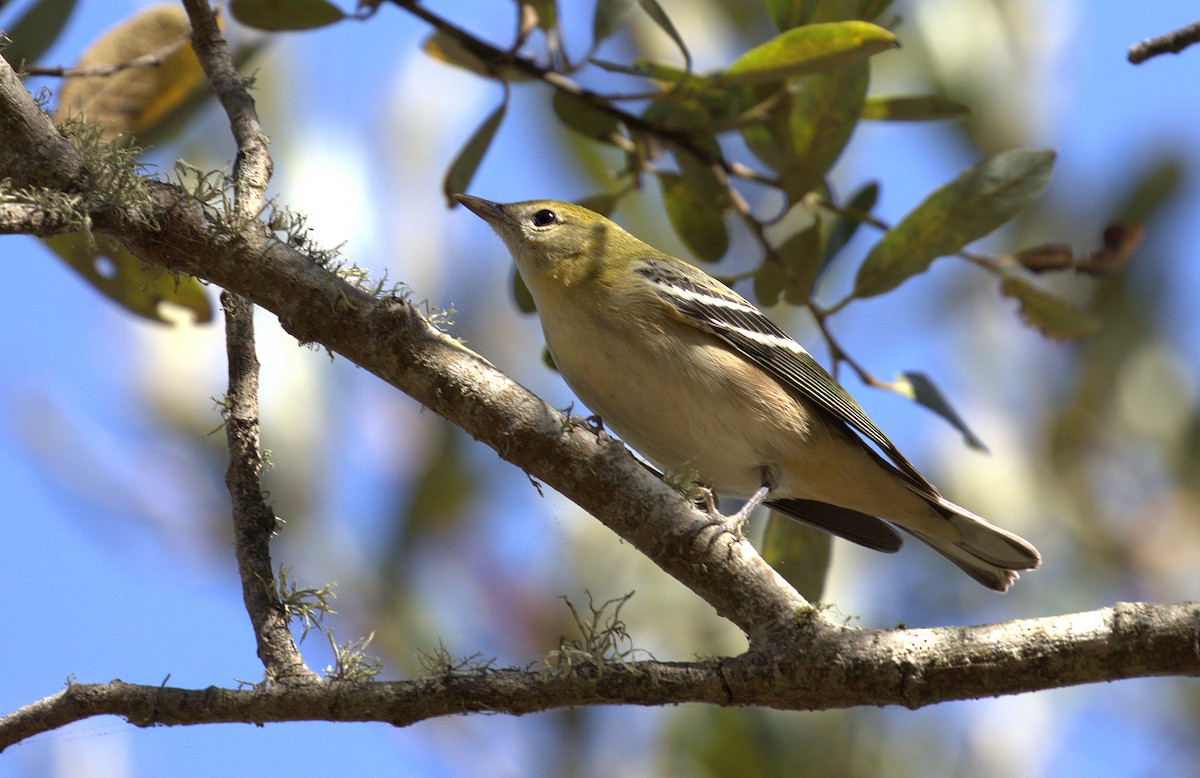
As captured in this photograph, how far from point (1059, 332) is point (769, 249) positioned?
1153 mm

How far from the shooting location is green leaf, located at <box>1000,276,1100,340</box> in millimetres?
4055

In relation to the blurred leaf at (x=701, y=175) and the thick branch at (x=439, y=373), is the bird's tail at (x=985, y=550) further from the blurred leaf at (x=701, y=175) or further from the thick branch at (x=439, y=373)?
the thick branch at (x=439, y=373)

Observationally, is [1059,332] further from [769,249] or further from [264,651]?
[264,651]

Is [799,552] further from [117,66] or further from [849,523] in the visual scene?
[117,66]

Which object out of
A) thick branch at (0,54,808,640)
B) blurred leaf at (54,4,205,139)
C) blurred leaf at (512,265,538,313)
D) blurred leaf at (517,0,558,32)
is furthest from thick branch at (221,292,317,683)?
blurred leaf at (517,0,558,32)

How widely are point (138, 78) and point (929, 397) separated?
10.4 ft

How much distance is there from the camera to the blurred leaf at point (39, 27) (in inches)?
152

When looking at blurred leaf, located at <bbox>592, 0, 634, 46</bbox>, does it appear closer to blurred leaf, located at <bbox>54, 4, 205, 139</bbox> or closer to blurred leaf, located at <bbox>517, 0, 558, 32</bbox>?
blurred leaf, located at <bbox>517, 0, 558, 32</bbox>

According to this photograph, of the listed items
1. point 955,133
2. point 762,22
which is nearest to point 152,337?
point 762,22

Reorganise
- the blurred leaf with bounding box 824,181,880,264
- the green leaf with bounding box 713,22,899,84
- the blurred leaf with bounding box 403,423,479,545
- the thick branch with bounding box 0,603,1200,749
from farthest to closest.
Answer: the blurred leaf with bounding box 403,423,479,545
the blurred leaf with bounding box 824,181,880,264
the green leaf with bounding box 713,22,899,84
the thick branch with bounding box 0,603,1200,749

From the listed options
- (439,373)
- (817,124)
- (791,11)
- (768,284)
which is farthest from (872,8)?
(439,373)

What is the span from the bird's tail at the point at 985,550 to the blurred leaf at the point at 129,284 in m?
2.97

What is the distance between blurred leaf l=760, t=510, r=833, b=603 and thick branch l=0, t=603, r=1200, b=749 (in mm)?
1472

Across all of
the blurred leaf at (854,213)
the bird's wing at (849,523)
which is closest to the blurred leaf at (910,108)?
the blurred leaf at (854,213)
